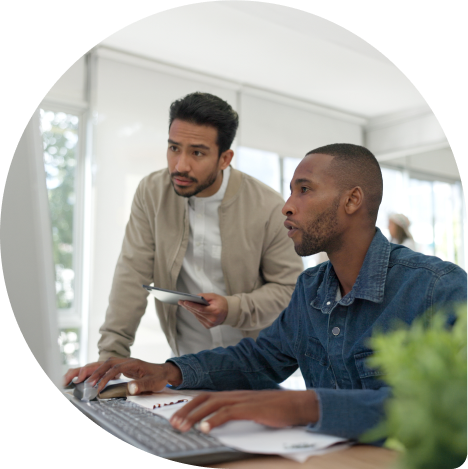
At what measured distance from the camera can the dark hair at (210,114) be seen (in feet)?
5.09

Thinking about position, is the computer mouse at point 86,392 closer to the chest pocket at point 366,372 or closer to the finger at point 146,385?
the finger at point 146,385

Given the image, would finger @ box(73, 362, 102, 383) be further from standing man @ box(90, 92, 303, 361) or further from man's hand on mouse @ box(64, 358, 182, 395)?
standing man @ box(90, 92, 303, 361)

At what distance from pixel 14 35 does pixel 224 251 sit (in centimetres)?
86

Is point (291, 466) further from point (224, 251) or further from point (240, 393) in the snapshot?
point (224, 251)

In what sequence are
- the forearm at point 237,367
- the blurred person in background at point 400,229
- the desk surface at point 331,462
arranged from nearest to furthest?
the desk surface at point 331,462
the forearm at point 237,367
the blurred person in background at point 400,229

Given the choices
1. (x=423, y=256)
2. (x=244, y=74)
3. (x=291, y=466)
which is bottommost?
(x=291, y=466)

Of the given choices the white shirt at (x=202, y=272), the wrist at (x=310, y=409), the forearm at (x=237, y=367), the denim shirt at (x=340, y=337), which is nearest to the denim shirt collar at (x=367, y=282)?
the denim shirt at (x=340, y=337)

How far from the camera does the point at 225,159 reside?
1.63 m

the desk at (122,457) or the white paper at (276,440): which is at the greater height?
the white paper at (276,440)

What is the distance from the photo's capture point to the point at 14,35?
1.29 metres

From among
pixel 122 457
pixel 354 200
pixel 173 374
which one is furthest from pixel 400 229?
pixel 122 457

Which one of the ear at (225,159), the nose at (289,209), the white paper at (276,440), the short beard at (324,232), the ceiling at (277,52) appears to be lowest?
the white paper at (276,440)

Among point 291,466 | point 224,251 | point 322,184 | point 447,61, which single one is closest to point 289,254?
point 224,251

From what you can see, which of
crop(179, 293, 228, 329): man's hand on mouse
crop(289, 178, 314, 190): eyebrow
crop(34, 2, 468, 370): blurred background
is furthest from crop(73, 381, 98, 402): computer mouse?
crop(289, 178, 314, 190): eyebrow
